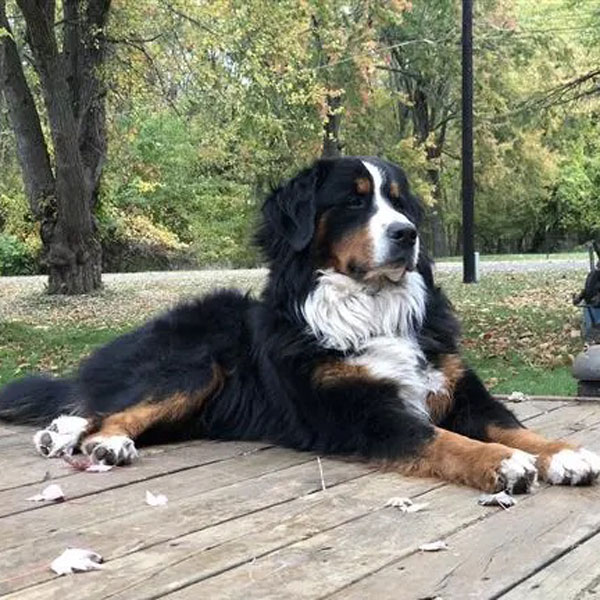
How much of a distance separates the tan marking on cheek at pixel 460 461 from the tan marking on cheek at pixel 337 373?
16.7 inches

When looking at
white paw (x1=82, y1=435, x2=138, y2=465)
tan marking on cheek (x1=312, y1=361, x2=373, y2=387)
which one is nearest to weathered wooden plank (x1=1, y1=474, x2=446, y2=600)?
tan marking on cheek (x1=312, y1=361, x2=373, y2=387)

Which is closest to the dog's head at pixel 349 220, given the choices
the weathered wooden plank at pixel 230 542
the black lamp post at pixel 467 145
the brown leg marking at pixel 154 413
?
the brown leg marking at pixel 154 413

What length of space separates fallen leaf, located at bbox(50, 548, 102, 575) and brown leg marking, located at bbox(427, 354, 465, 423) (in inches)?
72.3

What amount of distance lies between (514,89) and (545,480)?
105 ft

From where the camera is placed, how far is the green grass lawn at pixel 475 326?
8578 millimetres

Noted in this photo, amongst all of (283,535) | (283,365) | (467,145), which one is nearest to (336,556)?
(283,535)

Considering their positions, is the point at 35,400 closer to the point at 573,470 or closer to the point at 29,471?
the point at 29,471

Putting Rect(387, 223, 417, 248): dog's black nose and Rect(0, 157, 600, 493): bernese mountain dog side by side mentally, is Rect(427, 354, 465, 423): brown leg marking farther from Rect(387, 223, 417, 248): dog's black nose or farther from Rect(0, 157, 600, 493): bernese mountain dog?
Rect(387, 223, 417, 248): dog's black nose

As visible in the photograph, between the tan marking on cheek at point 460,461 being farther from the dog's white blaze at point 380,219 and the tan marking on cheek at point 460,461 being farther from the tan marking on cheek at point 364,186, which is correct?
the tan marking on cheek at point 364,186

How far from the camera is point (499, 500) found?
2896 mm

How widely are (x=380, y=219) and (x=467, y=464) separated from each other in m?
1.15

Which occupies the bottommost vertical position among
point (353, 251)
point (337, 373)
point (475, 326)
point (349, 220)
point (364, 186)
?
point (475, 326)

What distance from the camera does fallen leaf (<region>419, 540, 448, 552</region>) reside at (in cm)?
242

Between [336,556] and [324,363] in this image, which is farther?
[324,363]
